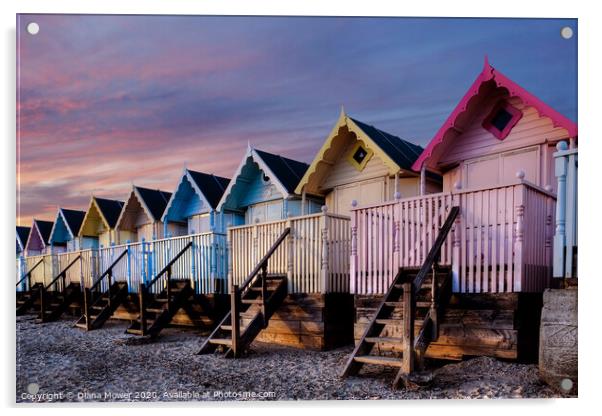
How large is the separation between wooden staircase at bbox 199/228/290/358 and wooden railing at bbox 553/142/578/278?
14.0 feet

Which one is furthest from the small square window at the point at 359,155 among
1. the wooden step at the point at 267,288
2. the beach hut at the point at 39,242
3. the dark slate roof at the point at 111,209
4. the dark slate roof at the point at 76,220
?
the dark slate roof at the point at 76,220

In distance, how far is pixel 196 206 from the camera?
1388 cm

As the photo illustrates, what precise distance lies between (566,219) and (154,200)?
38.6 feet

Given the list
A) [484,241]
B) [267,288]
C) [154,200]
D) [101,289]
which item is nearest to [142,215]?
[154,200]

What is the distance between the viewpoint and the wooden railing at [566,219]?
17.3 ft

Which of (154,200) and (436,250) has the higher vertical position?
(154,200)

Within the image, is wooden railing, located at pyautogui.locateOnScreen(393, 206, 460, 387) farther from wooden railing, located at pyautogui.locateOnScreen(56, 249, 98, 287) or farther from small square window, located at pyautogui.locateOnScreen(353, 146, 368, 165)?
wooden railing, located at pyautogui.locateOnScreen(56, 249, 98, 287)

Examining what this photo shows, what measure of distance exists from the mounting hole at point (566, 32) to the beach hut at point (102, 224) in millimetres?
12777

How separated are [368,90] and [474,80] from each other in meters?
1.82

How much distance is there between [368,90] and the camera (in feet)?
20.8

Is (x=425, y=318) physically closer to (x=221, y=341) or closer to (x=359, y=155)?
(x=221, y=341)

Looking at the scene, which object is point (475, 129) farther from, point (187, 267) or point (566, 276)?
point (187, 267)

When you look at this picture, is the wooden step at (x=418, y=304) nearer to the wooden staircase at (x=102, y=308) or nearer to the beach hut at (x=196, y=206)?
the beach hut at (x=196, y=206)
